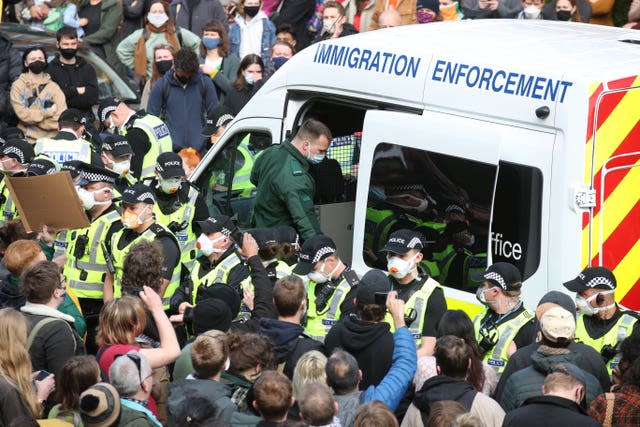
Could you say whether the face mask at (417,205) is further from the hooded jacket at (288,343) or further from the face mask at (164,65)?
the face mask at (164,65)

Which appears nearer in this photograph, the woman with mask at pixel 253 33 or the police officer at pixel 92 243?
the police officer at pixel 92 243

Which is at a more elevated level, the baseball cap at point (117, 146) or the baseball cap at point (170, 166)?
the baseball cap at point (170, 166)

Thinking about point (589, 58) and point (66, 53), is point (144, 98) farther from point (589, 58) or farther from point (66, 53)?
point (589, 58)

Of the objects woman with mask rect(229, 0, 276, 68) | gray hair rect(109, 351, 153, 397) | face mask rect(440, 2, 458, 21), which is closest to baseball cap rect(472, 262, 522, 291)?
gray hair rect(109, 351, 153, 397)

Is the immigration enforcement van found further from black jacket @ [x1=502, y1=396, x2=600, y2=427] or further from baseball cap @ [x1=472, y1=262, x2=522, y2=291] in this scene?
black jacket @ [x1=502, y1=396, x2=600, y2=427]

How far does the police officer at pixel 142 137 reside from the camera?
12.0 meters

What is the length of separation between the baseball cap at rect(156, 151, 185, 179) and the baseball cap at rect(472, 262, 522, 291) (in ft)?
10.2

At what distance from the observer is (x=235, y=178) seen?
34.9 feet

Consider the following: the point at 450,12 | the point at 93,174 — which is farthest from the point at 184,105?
the point at 93,174

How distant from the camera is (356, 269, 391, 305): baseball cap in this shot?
7.26m

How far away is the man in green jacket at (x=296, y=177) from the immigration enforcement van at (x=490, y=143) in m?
0.19

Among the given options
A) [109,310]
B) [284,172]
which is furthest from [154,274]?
[284,172]

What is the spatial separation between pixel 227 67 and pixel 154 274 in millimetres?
7223

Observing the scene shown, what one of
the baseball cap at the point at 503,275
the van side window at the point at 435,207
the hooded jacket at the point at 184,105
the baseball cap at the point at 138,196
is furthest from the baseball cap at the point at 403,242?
the hooded jacket at the point at 184,105
